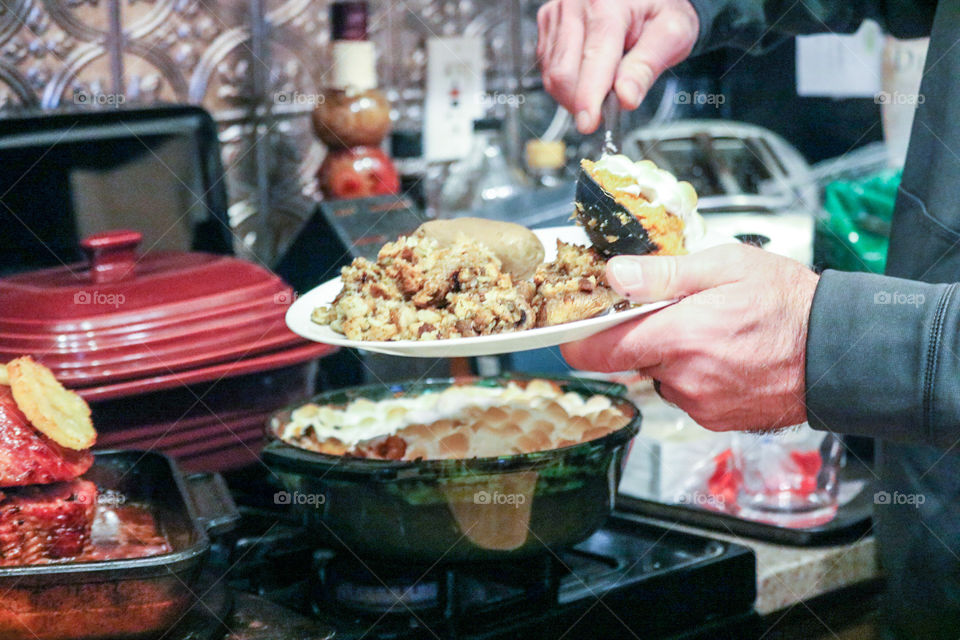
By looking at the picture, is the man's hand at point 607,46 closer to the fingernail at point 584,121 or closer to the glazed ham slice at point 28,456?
the fingernail at point 584,121

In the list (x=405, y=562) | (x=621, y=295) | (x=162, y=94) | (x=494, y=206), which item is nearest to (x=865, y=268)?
(x=494, y=206)

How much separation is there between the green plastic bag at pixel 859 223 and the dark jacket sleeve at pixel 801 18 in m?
0.29

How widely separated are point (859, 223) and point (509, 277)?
96cm

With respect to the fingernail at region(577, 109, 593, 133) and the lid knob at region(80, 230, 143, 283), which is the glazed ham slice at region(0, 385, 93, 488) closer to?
the lid knob at region(80, 230, 143, 283)

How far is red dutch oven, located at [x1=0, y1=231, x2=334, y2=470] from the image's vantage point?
3.68 ft

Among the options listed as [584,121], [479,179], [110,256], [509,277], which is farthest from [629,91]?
[479,179]

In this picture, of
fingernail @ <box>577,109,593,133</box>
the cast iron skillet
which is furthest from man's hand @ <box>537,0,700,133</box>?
the cast iron skillet

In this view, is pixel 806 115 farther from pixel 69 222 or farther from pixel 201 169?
pixel 69 222

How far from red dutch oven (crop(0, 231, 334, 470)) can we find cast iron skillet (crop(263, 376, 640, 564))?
17cm

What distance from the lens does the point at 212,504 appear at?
927mm

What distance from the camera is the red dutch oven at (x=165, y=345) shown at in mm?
→ 1121

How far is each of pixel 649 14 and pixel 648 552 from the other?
27.8 inches

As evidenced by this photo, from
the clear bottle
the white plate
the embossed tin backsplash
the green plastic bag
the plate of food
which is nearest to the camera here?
the white plate

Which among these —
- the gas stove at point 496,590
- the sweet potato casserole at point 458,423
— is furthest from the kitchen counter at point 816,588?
the sweet potato casserole at point 458,423
